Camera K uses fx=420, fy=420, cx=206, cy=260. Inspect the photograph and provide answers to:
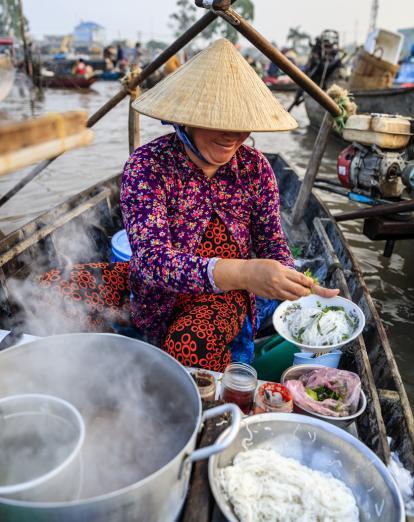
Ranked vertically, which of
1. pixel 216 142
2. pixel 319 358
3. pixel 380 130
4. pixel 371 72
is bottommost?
pixel 319 358

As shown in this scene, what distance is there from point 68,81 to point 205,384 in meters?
25.6

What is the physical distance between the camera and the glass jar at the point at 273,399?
5.16 feet

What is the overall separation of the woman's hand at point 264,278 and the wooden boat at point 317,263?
64cm

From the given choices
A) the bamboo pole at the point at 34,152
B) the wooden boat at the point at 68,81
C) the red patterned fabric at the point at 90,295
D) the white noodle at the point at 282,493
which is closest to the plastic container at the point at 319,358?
the white noodle at the point at 282,493

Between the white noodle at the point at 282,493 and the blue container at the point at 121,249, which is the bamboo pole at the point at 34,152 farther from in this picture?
the blue container at the point at 121,249

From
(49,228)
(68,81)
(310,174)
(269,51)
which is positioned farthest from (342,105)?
(68,81)

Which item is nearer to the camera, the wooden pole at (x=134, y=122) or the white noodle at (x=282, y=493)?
the white noodle at (x=282, y=493)

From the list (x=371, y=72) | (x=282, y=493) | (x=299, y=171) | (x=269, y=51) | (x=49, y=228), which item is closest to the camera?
(x=282, y=493)

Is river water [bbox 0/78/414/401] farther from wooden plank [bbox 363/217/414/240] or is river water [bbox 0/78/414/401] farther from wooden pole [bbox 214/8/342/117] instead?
wooden pole [bbox 214/8/342/117]

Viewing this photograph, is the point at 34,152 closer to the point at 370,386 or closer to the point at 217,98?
the point at 217,98

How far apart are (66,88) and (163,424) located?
86.4 ft

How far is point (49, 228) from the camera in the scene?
10.2 ft

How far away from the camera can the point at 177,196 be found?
2031 mm

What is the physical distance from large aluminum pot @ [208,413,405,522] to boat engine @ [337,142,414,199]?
10.2ft
